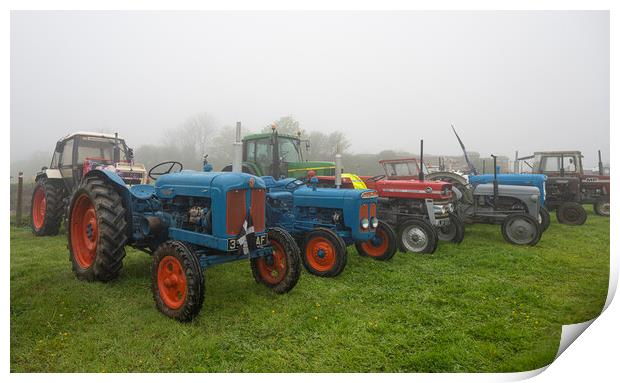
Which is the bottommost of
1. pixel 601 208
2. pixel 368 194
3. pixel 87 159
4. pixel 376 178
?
pixel 601 208

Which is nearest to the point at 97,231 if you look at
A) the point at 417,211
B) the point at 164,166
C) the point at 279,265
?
Result: the point at 164,166

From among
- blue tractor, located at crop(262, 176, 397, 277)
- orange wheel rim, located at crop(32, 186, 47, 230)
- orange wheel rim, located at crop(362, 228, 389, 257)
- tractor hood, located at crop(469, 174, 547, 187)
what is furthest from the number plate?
tractor hood, located at crop(469, 174, 547, 187)

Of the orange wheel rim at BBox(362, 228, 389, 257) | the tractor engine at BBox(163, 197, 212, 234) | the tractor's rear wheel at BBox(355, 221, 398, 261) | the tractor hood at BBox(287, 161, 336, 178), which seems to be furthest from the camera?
the tractor hood at BBox(287, 161, 336, 178)

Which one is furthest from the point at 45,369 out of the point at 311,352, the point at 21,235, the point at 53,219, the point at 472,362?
the point at 53,219

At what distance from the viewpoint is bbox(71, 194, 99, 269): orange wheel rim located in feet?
13.6

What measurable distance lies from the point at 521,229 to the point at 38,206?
9166mm

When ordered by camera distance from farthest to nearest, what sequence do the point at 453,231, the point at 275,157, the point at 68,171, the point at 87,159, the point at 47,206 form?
the point at 275,157 → the point at 453,231 → the point at 68,171 → the point at 87,159 → the point at 47,206

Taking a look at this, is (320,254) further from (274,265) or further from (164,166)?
(164,166)

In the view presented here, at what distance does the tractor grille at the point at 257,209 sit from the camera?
3.57 metres

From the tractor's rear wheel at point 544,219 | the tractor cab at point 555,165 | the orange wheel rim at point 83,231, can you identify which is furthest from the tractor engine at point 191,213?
the tractor cab at point 555,165

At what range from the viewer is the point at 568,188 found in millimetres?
9672

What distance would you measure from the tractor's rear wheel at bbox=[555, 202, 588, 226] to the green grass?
520cm

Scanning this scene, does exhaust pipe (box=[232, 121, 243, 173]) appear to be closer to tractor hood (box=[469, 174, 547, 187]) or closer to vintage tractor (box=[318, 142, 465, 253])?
vintage tractor (box=[318, 142, 465, 253])

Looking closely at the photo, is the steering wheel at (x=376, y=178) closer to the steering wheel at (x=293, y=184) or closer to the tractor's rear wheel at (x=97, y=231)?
the steering wheel at (x=293, y=184)
